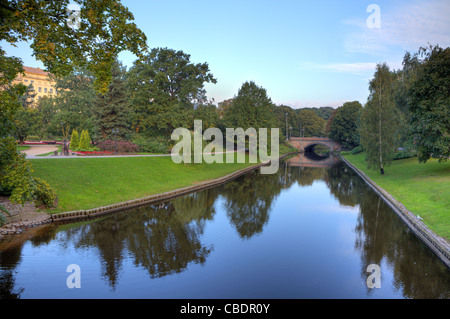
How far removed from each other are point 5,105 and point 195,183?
19.8 metres

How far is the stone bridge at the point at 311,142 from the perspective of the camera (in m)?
96.4

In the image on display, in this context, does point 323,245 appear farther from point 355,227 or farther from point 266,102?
point 266,102

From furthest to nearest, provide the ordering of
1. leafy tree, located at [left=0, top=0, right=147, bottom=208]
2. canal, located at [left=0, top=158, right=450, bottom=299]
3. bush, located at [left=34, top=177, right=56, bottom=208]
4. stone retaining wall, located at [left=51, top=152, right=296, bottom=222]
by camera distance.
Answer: stone retaining wall, located at [left=51, top=152, right=296, bottom=222] < bush, located at [left=34, top=177, right=56, bottom=208] < leafy tree, located at [left=0, top=0, right=147, bottom=208] < canal, located at [left=0, top=158, right=450, bottom=299]

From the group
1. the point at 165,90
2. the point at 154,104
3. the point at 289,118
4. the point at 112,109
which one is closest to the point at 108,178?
the point at 154,104

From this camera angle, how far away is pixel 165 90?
5075 centimetres

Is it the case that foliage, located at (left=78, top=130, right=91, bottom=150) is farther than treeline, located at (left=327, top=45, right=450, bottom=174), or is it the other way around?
foliage, located at (left=78, top=130, right=91, bottom=150)

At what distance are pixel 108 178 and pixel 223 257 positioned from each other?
1533cm

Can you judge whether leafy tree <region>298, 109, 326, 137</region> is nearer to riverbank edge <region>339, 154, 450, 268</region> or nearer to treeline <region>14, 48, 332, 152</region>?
treeline <region>14, 48, 332, 152</region>

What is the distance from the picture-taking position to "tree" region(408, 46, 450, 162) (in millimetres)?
25984

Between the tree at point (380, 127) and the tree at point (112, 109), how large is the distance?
36.4 m

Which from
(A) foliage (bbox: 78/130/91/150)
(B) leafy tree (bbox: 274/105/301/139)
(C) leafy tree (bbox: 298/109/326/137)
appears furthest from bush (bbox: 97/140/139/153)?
(C) leafy tree (bbox: 298/109/326/137)

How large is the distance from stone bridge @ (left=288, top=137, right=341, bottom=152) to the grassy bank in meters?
68.9

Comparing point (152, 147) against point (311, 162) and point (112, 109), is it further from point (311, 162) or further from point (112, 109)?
point (311, 162)
